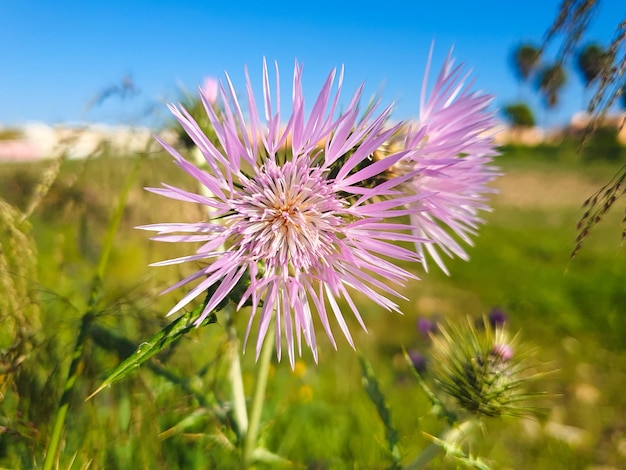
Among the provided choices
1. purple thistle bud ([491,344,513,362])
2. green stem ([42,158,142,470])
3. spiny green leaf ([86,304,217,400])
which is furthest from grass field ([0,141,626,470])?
spiny green leaf ([86,304,217,400])

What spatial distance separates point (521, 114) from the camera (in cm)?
4759

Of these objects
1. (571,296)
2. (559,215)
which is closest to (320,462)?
(571,296)

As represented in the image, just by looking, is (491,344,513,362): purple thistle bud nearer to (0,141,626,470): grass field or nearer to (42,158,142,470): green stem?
(0,141,626,470): grass field

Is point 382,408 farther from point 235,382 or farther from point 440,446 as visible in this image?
point 235,382

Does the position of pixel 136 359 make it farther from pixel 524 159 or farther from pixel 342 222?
pixel 524 159

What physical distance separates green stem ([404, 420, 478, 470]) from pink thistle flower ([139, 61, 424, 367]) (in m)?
0.53

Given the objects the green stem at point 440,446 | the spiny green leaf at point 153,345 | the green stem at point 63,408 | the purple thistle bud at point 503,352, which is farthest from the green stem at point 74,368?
the purple thistle bud at point 503,352

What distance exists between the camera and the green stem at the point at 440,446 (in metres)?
1.25

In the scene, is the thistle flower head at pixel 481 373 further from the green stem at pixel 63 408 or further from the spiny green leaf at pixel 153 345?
the green stem at pixel 63 408

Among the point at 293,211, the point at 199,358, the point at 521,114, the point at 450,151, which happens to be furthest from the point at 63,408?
the point at 521,114

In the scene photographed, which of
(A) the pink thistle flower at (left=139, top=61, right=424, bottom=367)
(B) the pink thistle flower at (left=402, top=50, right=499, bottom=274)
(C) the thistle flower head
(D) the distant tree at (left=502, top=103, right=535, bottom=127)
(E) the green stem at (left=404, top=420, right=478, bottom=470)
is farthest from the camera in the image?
(D) the distant tree at (left=502, top=103, right=535, bottom=127)

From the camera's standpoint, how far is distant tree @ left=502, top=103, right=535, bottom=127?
4703 centimetres

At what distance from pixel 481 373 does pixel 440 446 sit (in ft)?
1.21

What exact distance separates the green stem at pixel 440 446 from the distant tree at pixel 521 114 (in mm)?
50929
